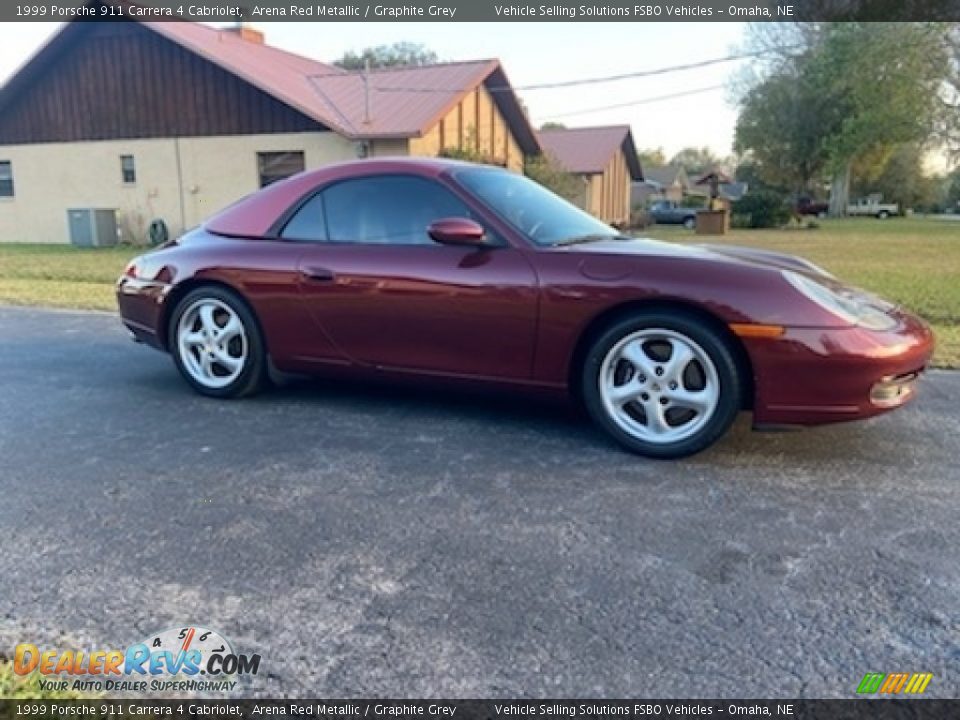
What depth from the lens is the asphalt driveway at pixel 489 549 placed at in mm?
1972

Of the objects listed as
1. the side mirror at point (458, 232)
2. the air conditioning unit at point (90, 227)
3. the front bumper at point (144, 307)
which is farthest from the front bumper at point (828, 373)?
the air conditioning unit at point (90, 227)

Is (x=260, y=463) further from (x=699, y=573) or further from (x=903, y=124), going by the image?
(x=903, y=124)

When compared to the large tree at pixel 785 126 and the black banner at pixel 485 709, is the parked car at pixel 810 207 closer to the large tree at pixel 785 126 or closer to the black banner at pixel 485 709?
the large tree at pixel 785 126

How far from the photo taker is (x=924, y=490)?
303cm

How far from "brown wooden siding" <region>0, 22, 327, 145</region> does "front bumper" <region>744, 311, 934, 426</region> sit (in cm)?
1753

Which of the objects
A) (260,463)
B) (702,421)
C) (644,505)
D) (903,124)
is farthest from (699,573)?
(903,124)

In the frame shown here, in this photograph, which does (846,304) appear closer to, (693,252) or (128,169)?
(693,252)

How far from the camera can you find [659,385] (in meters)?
3.35

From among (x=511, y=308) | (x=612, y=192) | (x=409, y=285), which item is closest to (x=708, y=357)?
(x=511, y=308)

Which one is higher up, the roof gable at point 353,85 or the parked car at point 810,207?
the roof gable at point 353,85

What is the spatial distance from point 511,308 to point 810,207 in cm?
5275

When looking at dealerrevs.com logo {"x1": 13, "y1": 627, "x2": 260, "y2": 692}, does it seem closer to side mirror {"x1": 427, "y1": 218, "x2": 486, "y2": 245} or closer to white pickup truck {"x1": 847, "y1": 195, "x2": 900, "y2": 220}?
side mirror {"x1": 427, "y1": 218, "x2": 486, "y2": 245}

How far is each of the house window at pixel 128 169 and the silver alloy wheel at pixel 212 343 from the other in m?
18.9

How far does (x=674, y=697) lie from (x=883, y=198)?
75763mm
